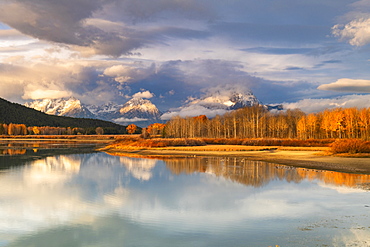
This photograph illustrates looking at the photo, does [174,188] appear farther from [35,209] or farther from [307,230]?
[307,230]

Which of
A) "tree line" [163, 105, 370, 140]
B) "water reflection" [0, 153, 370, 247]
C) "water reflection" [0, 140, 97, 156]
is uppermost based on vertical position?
"tree line" [163, 105, 370, 140]

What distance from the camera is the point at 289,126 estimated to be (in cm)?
15875

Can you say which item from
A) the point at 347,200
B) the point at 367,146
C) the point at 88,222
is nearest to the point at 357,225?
the point at 347,200

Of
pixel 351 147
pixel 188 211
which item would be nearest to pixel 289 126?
pixel 351 147

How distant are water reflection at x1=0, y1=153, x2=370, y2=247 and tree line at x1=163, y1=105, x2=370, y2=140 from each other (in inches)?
3690

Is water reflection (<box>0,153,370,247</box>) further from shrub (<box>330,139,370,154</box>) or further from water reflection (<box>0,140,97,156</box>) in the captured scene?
water reflection (<box>0,140,97,156</box>)

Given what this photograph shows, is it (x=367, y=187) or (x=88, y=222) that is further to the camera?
(x=367, y=187)

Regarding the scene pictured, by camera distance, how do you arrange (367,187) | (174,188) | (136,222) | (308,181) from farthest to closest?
1. (308,181)
2. (174,188)
3. (367,187)
4. (136,222)

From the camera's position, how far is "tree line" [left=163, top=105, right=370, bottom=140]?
124 metres

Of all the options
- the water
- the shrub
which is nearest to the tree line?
the shrub

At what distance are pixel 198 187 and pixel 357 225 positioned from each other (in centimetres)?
1436

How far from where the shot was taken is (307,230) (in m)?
15.9

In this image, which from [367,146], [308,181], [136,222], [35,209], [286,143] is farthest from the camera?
[286,143]

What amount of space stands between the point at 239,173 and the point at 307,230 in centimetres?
2035
